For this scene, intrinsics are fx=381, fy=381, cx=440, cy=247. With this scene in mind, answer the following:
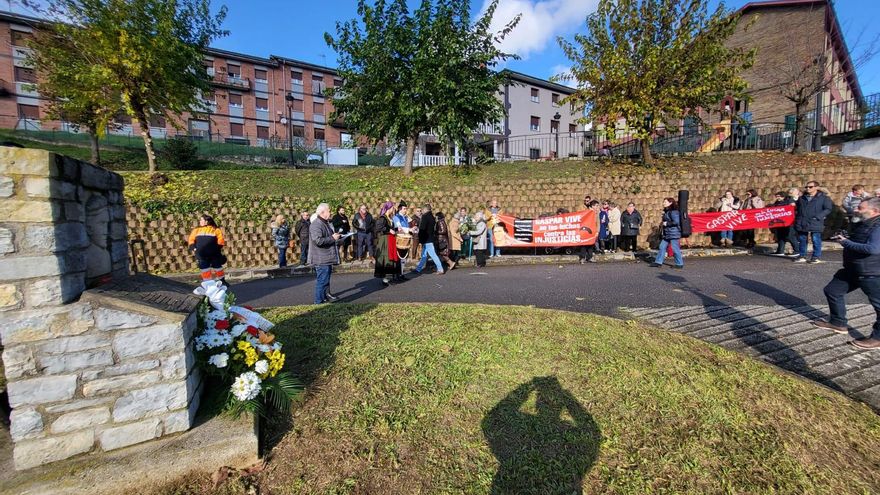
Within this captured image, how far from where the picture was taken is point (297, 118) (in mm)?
42812

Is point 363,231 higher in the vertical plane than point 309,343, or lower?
higher

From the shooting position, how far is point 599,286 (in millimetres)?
7316

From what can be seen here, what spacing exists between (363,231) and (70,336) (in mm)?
9051

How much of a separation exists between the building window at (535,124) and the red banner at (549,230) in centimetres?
2746

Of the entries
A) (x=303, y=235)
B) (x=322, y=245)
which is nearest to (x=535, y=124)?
(x=303, y=235)

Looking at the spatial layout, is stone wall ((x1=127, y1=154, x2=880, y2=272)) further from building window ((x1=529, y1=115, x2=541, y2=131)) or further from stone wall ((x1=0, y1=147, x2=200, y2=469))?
building window ((x1=529, y1=115, x2=541, y2=131))

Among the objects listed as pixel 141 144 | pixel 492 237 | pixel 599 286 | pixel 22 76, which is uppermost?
pixel 22 76

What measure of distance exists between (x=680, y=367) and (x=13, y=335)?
5.07 m

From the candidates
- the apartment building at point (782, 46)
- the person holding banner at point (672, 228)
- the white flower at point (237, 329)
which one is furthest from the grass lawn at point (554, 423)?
the apartment building at point (782, 46)

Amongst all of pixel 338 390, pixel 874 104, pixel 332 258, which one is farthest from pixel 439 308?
pixel 874 104

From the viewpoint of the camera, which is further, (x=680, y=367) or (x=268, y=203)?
(x=268, y=203)

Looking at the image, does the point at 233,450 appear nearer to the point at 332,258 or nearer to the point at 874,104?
the point at 332,258

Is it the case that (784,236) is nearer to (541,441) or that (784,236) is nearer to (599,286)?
(599,286)

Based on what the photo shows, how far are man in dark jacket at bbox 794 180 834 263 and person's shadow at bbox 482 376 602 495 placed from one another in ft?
29.8
